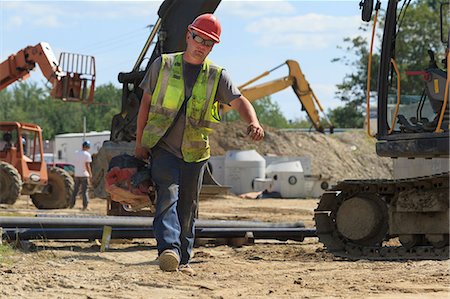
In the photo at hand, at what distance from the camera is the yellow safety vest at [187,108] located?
7.57m

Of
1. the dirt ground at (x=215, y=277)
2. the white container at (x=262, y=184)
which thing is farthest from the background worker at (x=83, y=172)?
the white container at (x=262, y=184)

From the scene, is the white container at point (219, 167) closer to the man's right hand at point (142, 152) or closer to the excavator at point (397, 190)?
the excavator at point (397, 190)

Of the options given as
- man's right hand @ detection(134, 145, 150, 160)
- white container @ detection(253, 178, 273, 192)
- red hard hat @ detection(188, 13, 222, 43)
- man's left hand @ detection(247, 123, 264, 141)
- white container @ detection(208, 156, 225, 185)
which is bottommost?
white container @ detection(253, 178, 273, 192)

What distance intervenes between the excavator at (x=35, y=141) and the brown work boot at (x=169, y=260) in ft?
46.9

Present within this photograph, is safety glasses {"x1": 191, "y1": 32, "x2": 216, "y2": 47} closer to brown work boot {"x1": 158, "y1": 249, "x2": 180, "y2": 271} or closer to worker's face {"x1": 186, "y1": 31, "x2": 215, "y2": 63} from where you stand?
worker's face {"x1": 186, "y1": 31, "x2": 215, "y2": 63}

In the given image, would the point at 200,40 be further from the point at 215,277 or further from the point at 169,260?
the point at 215,277

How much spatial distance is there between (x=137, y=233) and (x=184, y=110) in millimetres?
3226

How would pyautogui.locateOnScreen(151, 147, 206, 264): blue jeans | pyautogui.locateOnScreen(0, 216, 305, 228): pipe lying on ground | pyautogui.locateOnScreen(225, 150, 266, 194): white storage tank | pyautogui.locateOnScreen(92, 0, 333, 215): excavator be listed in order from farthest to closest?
pyautogui.locateOnScreen(225, 150, 266, 194): white storage tank → pyautogui.locateOnScreen(92, 0, 333, 215): excavator → pyautogui.locateOnScreen(0, 216, 305, 228): pipe lying on ground → pyautogui.locateOnScreen(151, 147, 206, 264): blue jeans

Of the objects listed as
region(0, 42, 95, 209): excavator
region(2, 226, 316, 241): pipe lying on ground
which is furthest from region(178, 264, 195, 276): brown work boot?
region(0, 42, 95, 209): excavator

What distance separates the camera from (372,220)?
415 inches

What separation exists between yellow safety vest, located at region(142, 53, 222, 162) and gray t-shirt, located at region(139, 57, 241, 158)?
0.11 feet

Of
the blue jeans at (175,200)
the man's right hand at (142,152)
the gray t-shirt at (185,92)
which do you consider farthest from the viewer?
the man's right hand at (142,152)

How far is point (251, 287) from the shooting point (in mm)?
6637

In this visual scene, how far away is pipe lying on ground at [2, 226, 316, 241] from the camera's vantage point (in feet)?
32.8
